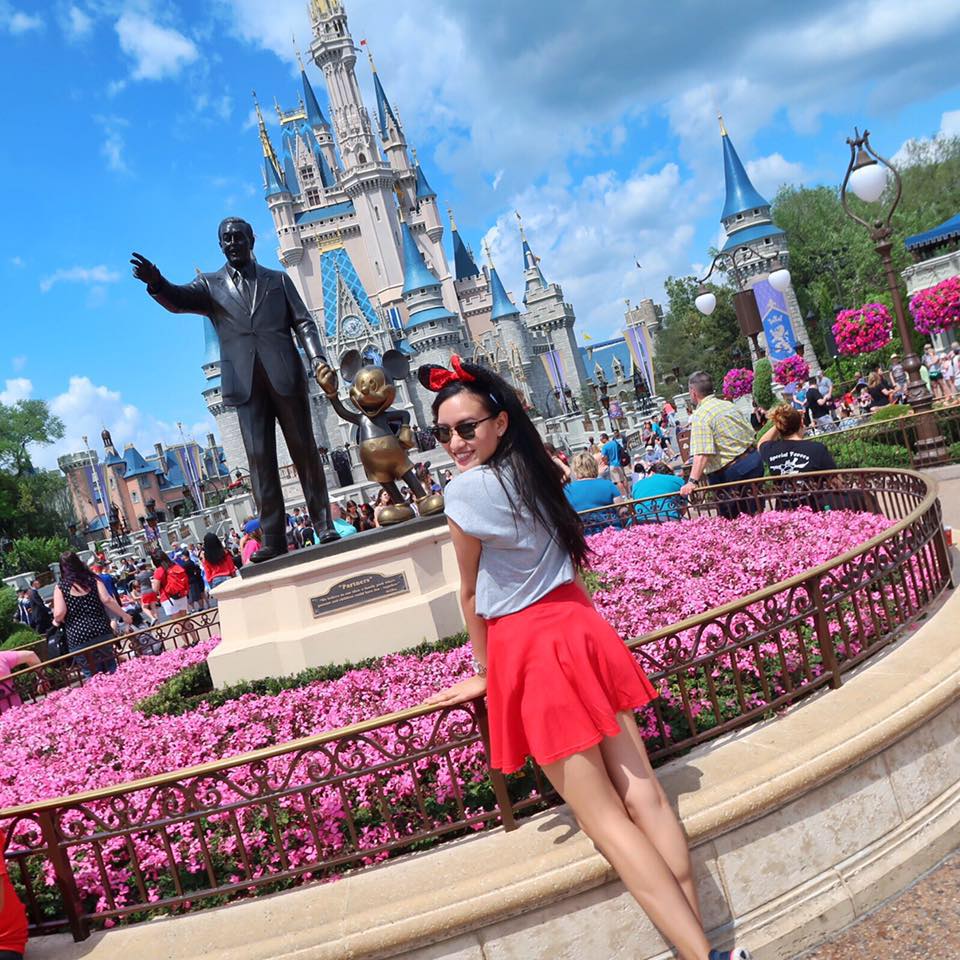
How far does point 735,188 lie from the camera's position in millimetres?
54562

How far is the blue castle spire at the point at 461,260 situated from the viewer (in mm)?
85000

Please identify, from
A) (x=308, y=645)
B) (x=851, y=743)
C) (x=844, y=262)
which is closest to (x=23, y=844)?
(x=308, y=645)

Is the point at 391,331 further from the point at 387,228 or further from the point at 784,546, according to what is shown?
the point at 784,546

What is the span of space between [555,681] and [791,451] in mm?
Answer: 5688

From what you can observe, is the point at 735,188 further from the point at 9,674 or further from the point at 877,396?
the point at 9,674

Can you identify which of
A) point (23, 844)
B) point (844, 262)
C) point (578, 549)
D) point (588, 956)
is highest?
point (844, 262)

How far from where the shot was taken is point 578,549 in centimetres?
299

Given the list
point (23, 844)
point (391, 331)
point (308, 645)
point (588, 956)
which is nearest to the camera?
point (588, 956)

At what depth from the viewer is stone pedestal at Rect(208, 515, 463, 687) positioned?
593 centimetres

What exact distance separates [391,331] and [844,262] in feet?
122

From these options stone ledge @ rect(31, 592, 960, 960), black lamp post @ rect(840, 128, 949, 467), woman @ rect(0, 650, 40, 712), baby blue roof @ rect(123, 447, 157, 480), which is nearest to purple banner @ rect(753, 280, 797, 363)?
black lamp post @ rect(840, 128, 949, 467)

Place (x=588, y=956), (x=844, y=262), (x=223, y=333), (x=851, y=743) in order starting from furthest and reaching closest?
(x=844, y=262)
(x=223, y=333)
(x=851, y=743)
(x=588, y=956)

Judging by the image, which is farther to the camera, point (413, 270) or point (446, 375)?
point (413, 270)

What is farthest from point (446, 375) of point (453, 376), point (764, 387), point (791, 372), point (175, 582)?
point (764, 387)
